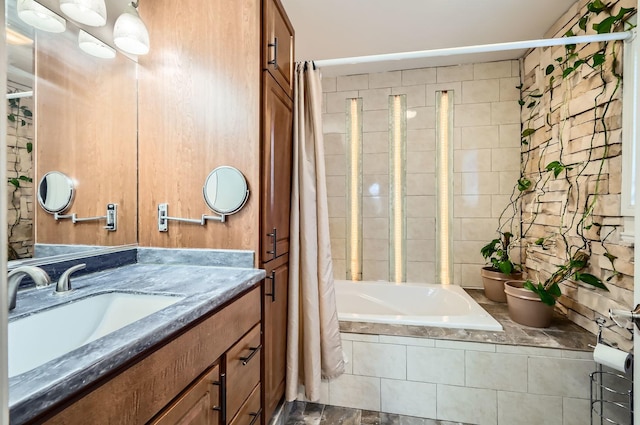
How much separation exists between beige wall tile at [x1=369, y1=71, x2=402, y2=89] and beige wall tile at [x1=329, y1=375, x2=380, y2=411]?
8.11 feet

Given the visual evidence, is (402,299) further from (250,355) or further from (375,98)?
(375,98)

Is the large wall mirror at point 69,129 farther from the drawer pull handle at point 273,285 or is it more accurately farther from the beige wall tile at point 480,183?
the beige wall tile at point 480,183

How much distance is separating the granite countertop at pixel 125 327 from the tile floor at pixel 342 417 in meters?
1.05

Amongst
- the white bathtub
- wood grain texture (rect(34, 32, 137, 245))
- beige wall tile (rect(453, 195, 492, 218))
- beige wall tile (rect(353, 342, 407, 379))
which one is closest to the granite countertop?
wood grain texture (rect(34, 32, 137, 245))

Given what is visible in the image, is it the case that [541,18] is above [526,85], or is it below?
above

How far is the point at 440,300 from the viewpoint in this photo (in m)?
2.43

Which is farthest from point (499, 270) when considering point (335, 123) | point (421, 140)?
point (335, 123)

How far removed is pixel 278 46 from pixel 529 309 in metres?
2.07

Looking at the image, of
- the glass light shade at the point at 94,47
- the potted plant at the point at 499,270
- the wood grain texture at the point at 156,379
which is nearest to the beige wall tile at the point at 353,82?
the potted plant at the point at 499,270

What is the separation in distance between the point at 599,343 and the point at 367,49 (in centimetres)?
237

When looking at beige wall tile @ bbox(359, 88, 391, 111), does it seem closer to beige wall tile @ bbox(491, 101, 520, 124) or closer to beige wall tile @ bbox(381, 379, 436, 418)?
beige wall tile @ bbox(491, 101, 520, 124)

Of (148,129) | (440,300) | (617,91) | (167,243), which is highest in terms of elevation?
(617,91)

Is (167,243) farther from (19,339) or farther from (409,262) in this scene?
(409,262)

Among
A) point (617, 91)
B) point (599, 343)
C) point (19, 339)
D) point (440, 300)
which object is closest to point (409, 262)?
point (440, 300)
